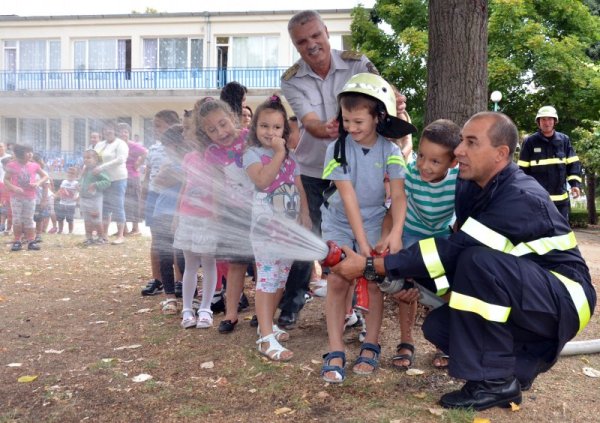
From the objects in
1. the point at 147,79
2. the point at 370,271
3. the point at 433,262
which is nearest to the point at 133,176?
the point at 370,271

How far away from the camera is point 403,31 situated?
1931 cm

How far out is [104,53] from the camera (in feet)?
88.0

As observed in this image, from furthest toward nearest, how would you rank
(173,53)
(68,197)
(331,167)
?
(173,53), (68,197), (331,167)

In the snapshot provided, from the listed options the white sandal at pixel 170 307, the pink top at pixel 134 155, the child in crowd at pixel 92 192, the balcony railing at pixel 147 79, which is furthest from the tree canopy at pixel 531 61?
the white sandal at pixel 170 307

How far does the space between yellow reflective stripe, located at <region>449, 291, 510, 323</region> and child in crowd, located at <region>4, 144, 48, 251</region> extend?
31.6 ft

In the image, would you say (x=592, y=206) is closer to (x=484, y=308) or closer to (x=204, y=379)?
(x=484, y=308)

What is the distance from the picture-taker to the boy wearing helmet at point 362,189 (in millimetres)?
3770

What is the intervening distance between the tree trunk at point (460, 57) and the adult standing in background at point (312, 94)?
31.0 inches

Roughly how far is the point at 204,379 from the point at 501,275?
1932 millimetres

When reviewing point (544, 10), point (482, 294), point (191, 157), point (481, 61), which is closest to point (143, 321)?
point (191, 157)

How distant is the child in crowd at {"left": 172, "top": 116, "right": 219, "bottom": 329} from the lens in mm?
4938

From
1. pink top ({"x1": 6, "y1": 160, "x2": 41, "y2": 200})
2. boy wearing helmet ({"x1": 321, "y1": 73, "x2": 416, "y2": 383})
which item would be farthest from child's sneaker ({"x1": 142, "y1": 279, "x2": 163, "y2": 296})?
pink top ({"x1": 6, "y1": 160, "x2": 41, "y2": 200})

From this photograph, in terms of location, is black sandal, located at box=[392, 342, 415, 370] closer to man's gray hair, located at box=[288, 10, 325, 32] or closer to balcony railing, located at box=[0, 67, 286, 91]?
man's gray hair, located at box=[288, 10, 325, 32]

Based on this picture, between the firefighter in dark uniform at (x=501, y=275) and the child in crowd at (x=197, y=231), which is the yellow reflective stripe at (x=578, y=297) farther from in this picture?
the child in crowd at (x=197, y=231)
